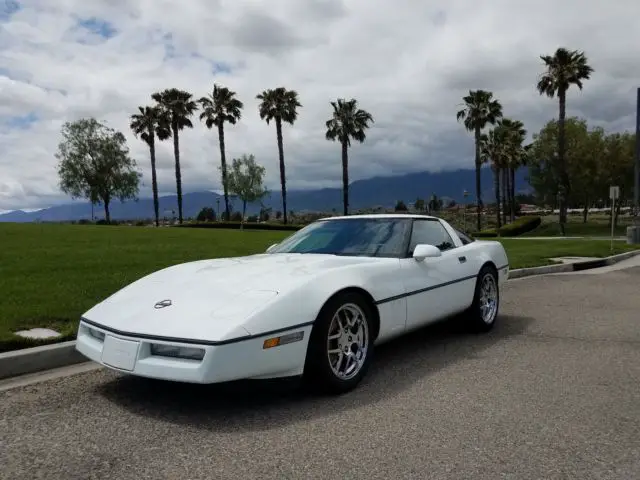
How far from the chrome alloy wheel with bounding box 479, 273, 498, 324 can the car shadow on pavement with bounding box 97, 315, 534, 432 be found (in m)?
1.00

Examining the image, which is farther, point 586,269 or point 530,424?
point 586,269

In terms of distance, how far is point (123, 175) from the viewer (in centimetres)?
6469

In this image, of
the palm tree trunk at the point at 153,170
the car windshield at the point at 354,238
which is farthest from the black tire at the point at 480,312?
the palm tree trunk at the point at 153,170

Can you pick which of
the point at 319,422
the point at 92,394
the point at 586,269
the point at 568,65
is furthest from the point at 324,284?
the point at 568,65

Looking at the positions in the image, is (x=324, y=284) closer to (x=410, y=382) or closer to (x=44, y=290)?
(x=410, y=382)

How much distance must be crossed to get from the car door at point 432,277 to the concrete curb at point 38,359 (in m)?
2.94

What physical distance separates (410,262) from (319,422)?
1848 millimetres

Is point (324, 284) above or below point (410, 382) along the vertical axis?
above

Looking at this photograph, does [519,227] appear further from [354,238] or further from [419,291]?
[419,291]

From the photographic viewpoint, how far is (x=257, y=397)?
392cm

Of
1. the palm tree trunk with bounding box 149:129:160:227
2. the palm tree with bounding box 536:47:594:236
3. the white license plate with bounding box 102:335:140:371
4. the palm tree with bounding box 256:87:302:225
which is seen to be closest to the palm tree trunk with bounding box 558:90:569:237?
the palm tree with bounding box 536:47:594:236

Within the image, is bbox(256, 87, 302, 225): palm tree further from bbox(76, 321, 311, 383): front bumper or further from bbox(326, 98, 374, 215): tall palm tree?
bbox(76, 321, 311, 383): front bumper

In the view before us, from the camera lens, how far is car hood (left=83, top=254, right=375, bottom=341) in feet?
11.3

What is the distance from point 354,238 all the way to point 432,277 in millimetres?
790
